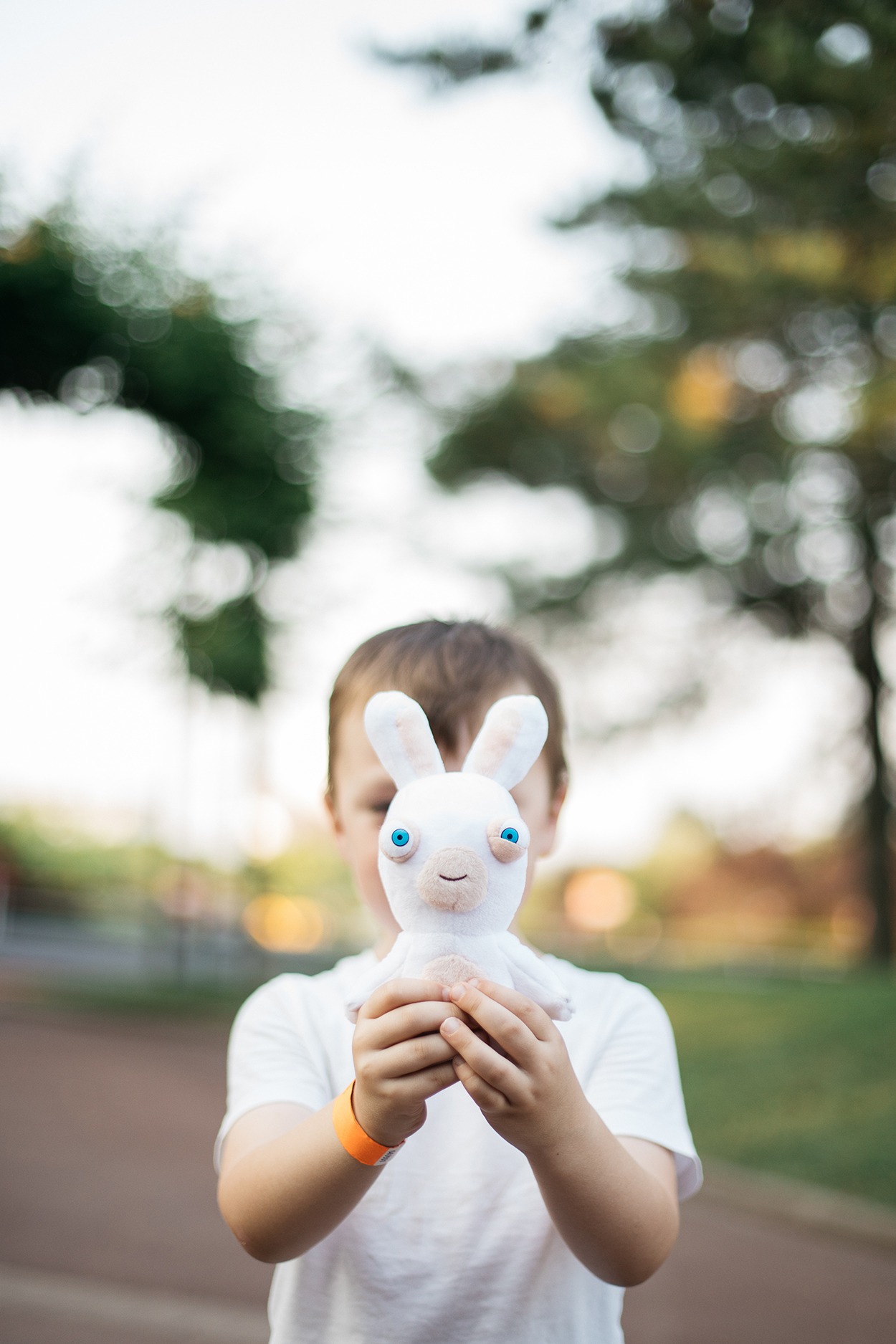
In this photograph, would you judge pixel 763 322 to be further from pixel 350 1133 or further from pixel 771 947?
pixel 771 947

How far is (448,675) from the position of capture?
1.60 metres

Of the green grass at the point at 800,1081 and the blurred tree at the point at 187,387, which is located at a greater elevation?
the blurred tree at the point at 187,387

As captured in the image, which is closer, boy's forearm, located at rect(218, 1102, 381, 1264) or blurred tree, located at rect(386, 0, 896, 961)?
boy's forearm, located at rect(218, 1102, 381, 1264)

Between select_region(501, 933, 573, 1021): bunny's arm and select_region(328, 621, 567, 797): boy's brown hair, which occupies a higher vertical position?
select_region(328, 621, 567, 797): boy's brown hair

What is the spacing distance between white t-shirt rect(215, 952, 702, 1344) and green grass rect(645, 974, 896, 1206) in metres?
4.96

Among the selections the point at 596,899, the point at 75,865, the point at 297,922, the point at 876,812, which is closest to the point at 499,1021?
the point at 876,812

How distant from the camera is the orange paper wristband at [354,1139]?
4.11ft

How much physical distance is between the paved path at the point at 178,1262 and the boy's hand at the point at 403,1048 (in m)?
A: 3.16

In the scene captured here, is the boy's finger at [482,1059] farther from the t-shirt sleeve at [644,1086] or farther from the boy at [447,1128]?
the t-shirt sleeve at [644,1086]

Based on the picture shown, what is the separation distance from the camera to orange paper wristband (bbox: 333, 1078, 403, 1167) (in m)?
1.25

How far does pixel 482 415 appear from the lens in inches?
569

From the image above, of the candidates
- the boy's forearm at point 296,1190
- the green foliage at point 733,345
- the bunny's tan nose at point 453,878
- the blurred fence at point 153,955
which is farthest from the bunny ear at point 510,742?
the blurred fence at point 153,955

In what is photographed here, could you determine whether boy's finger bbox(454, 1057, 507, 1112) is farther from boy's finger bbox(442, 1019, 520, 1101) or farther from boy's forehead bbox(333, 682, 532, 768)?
boy's forehead bbox(333, 682, 532, 768)

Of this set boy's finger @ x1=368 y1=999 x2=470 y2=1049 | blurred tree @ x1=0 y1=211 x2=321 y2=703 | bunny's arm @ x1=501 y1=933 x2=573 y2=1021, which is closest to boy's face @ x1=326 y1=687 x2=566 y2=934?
bunny's arm @ x1=501 y1=933 x2=573 y2=1021
